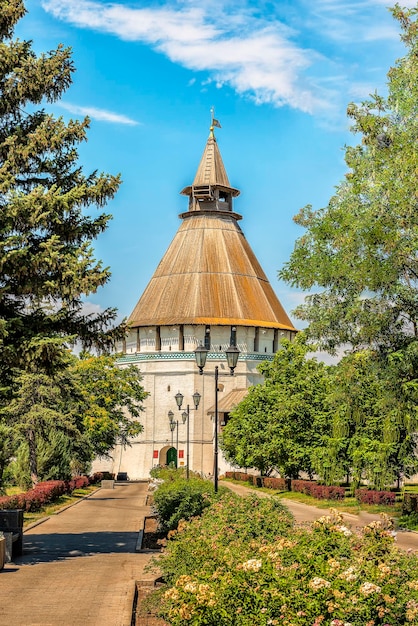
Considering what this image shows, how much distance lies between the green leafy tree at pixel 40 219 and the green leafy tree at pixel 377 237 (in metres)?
8.29

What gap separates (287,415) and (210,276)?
3865 centimetres

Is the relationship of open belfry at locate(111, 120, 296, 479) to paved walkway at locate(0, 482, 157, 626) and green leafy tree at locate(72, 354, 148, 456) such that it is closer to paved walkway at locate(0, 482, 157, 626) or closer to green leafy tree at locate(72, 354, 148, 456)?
green leafy tree at locate(72, 354, 148, 456)

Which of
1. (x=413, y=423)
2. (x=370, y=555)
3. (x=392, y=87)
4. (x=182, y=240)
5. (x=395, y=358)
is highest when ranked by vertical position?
(x=182, y=240)

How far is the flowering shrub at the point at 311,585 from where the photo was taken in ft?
21.6

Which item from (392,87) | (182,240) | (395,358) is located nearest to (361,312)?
(395,358)

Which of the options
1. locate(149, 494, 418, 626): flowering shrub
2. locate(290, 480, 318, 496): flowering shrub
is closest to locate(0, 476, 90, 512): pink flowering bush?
locate(290, 480, 318, 496): flowering shrub

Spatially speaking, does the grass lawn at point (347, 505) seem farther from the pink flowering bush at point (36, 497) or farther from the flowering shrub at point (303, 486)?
the pink flowering bush at point (36, 497)

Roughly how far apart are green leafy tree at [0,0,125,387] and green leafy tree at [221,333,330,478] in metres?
26.1

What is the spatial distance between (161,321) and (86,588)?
67718mm

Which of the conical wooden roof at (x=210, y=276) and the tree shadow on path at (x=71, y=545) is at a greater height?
the conical wooden roof at (x=210, y=276)

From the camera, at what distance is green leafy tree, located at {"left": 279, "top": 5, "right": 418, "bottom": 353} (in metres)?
23.6

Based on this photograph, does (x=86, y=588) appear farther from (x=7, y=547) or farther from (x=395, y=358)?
(x=395, y=358)

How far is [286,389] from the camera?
1961 inches

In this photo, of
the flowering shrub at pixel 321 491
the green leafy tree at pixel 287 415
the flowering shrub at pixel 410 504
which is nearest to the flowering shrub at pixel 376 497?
the flowering shrub at pixel 321 491
